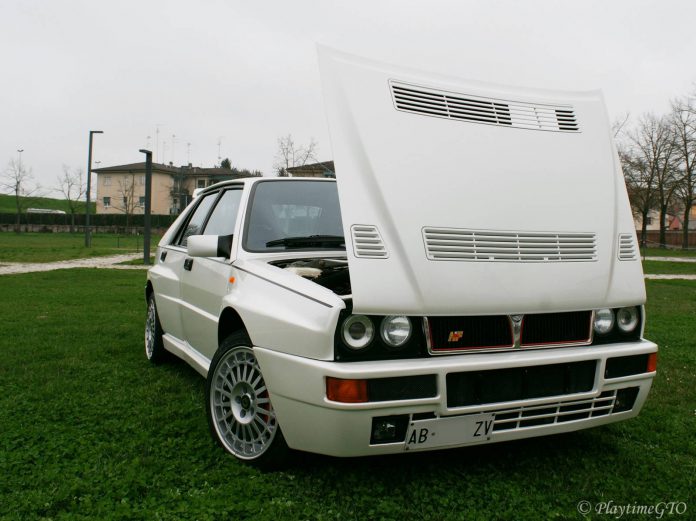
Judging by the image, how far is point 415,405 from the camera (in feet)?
8.56

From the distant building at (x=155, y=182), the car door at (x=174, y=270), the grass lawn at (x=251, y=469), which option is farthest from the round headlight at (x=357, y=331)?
the distant building at (x=155, y=182)

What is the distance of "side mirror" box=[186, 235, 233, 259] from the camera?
3.68m

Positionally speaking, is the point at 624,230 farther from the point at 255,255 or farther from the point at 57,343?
the point at 57,343

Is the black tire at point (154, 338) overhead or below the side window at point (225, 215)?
below

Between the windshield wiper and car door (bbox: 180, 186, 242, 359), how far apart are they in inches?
14.3

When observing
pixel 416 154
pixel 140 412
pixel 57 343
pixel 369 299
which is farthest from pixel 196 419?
pixel 57 343

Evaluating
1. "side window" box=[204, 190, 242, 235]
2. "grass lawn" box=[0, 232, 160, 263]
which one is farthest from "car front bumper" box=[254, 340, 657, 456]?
"grass lawn" box=[0, 232, 160, 263]

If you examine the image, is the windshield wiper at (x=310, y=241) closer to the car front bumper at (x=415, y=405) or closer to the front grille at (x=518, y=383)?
the car front bumper at (x=415, y=405)

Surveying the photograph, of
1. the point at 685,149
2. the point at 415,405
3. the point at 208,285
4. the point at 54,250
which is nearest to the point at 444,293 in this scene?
the point at 415,405

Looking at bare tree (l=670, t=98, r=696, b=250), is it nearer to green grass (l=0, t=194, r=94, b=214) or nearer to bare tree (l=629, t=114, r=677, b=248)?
bare tree (l=629, t=114, r=677, b=248)

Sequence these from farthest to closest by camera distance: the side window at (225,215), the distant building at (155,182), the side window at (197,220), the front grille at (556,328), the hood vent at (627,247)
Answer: the distant building at (155,182) → the side window at (197,220) → the side window at (225,215) → the hood vent at (627,247) → the front grille at (556,328)

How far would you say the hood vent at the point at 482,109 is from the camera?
10.1ft

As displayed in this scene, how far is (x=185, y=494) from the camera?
2832mm

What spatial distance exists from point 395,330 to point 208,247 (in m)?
1.51
